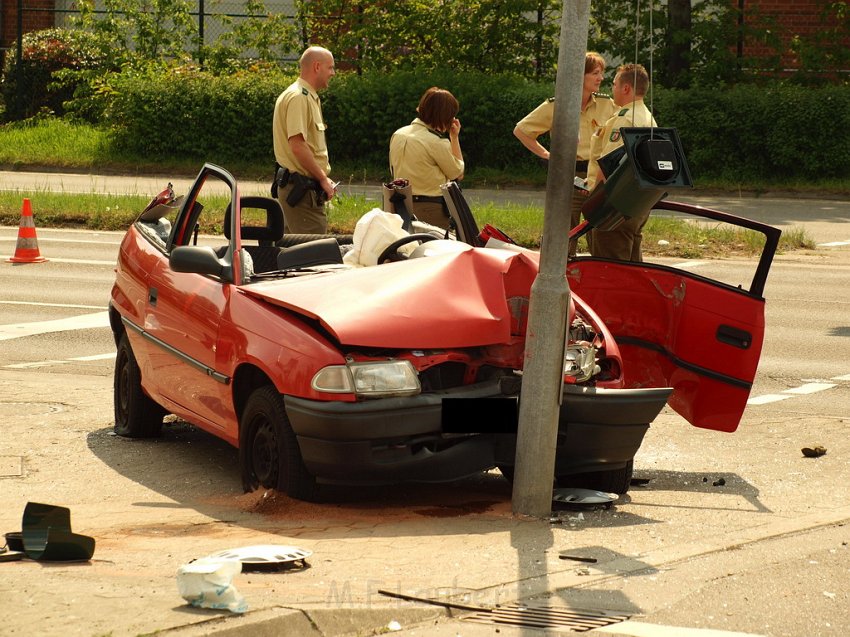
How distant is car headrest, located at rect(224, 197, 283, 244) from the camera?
8.12 metres

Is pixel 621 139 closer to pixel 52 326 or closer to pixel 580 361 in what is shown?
pixel 580 361

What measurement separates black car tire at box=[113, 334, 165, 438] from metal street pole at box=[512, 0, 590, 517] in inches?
108

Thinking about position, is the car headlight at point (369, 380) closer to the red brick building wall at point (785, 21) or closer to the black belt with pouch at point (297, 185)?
the black belt with pouch at point (297, 185)

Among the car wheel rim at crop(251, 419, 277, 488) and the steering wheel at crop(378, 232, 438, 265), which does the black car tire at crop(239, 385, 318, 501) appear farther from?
the steering wheel at crop(378, 232, 438, 265)

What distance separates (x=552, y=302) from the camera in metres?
6.19

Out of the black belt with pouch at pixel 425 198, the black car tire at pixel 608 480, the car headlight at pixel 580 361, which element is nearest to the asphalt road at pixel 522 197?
the black belt with pouch at pixel 425 198

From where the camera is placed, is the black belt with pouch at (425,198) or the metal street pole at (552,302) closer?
the metal street pole at (552,302)

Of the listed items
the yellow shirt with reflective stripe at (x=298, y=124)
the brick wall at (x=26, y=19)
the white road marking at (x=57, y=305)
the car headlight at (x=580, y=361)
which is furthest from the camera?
the brick wall at (x=26, y=19)

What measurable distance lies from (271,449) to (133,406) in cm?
197

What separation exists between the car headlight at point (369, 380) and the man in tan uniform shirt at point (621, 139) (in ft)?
12.3

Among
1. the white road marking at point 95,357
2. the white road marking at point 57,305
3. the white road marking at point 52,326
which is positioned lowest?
the white road marking at point 57,305

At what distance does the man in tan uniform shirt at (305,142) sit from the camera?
1034cm

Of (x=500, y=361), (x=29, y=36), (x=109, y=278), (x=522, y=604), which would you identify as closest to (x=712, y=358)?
(x=500, y=361)

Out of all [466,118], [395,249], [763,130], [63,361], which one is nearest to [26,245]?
[63,361]
